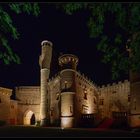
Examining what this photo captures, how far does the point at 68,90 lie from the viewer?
38281 mm

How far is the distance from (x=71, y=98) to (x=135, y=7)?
29154 mm

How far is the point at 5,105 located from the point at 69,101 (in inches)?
637

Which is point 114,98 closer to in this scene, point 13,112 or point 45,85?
point 45,85

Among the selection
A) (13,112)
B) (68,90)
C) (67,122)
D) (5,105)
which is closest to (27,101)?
(13,112)

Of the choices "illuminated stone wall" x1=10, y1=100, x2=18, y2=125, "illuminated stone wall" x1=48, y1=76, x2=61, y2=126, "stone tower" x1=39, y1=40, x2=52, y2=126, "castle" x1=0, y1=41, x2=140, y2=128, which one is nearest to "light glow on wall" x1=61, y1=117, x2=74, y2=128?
"castle" x1=0, y1=41, x2=140, y2=128

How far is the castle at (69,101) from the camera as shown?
37594mm

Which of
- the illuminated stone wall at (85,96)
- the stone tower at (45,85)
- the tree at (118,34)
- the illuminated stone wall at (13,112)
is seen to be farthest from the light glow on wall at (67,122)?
the tree at (118,34)

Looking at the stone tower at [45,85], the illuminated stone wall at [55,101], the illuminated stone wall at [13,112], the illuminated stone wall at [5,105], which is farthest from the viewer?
the illuminated stone wall at [13,112]

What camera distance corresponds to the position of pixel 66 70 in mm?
39094

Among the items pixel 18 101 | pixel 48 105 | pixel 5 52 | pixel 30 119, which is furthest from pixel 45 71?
pixel 5 52

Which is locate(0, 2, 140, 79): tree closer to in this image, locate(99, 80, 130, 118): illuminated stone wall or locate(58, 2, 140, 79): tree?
locate(58, 2, 140, 79): tree

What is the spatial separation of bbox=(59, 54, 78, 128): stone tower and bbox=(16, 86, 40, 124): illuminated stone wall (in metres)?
17.2

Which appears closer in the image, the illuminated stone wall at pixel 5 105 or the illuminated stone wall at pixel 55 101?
the illuminated stone wall at pixel 55 101

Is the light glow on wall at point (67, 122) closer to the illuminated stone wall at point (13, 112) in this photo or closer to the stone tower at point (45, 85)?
the stone tower at point (45, 85)
